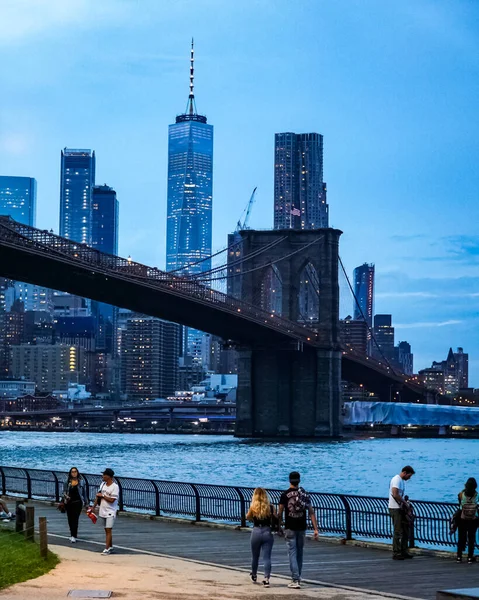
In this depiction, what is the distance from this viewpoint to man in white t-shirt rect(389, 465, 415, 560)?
19078 millimetres

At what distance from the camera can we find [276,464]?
2923 inches

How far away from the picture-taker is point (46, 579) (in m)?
15.8

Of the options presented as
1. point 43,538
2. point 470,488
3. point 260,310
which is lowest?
point 43,538

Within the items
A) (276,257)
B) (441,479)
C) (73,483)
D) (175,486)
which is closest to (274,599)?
(73,483)

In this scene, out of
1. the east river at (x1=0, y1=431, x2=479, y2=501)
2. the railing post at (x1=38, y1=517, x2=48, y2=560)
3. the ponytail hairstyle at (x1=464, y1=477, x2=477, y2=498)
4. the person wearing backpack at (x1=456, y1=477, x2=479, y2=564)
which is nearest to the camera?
the railing post at (x1=38, y1=517, x2=48, y2=560)

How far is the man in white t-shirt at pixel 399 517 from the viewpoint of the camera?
62.6 feet

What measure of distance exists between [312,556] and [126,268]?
68.1 meters

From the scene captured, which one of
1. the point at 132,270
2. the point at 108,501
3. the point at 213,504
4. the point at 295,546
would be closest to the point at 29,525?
the point at 108,501

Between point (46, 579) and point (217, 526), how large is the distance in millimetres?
9365

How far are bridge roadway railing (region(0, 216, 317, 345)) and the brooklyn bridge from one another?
9 centimetres

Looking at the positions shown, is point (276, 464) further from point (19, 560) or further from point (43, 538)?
point (19, 560)

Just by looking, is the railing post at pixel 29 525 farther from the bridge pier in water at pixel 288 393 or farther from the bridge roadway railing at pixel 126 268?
the bridge pier in water at pixel 288 393

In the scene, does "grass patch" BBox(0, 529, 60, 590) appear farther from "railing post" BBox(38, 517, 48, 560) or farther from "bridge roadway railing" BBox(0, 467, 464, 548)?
"bridge roadway railing" BBox(0, 467, 464, 548)

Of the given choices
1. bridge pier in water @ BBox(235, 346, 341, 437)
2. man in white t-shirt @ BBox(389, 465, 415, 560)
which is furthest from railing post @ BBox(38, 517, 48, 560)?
bridge pier in water @ BBox(235, 346, 341, 437)
